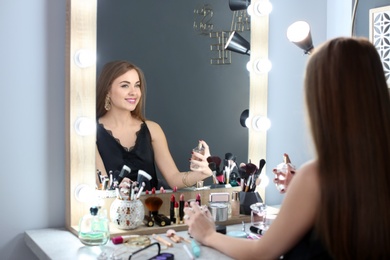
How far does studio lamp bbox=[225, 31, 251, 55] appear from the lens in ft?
5.65

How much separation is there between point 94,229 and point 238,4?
91cm

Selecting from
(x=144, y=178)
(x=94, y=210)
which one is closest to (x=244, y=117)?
(x=144, y=178)

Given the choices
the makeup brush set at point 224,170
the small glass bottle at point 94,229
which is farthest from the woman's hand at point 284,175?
the small glass bottle at point 94,229

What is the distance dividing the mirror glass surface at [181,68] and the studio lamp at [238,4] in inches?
0.7

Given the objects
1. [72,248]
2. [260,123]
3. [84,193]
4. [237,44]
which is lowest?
[72,248]

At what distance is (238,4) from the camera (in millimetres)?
1738

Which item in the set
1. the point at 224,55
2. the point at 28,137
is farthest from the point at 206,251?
the point at 224,55

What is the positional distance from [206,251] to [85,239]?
0.32 m

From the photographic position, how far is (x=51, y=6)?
1.46m

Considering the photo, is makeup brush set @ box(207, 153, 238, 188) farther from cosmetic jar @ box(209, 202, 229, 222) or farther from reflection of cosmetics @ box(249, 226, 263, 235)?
reflection of cosmetics @ box(249, 226, 263, 235)

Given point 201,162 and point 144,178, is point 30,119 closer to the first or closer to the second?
point 144,178

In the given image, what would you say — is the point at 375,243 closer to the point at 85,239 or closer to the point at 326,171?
the point at 326,171

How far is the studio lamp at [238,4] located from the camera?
1732 millimetres

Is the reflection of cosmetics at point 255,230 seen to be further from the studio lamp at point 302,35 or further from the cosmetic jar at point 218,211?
the studio lamp at point 302,35
